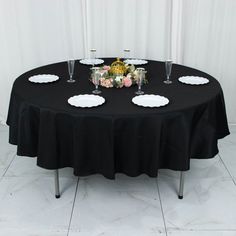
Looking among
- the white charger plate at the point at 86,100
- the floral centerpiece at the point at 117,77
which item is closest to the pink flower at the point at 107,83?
the floral centerpiece at the point at 117,77

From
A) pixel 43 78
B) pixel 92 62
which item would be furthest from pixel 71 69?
pixel 92 62

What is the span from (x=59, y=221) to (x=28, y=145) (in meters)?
0.53

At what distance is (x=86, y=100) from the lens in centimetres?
202

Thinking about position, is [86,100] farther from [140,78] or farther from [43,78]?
[43,78]

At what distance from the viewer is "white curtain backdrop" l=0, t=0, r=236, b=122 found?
3.12m

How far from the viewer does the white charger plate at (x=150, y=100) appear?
1.94 meters

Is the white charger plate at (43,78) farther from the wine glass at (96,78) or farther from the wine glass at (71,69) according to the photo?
the wine glass at (96,78)

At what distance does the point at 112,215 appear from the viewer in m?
2.11

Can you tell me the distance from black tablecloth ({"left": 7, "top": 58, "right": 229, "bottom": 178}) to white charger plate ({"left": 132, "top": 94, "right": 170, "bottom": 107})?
0.05 m

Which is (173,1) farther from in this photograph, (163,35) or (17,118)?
(17,118)

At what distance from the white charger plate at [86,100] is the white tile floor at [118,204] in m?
0.74

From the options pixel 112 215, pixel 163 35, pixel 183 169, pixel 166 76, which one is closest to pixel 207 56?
pixel 163 35

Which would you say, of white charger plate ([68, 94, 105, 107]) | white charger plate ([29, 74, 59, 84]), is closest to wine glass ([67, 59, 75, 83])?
white charger plate ([29, 74, 59, 84])

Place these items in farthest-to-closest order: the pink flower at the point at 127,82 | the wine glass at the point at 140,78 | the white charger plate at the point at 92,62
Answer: the white charger plate at the point at 92,62
the pink flower at the point at 127,82
the wine glass at the point at 140,78
